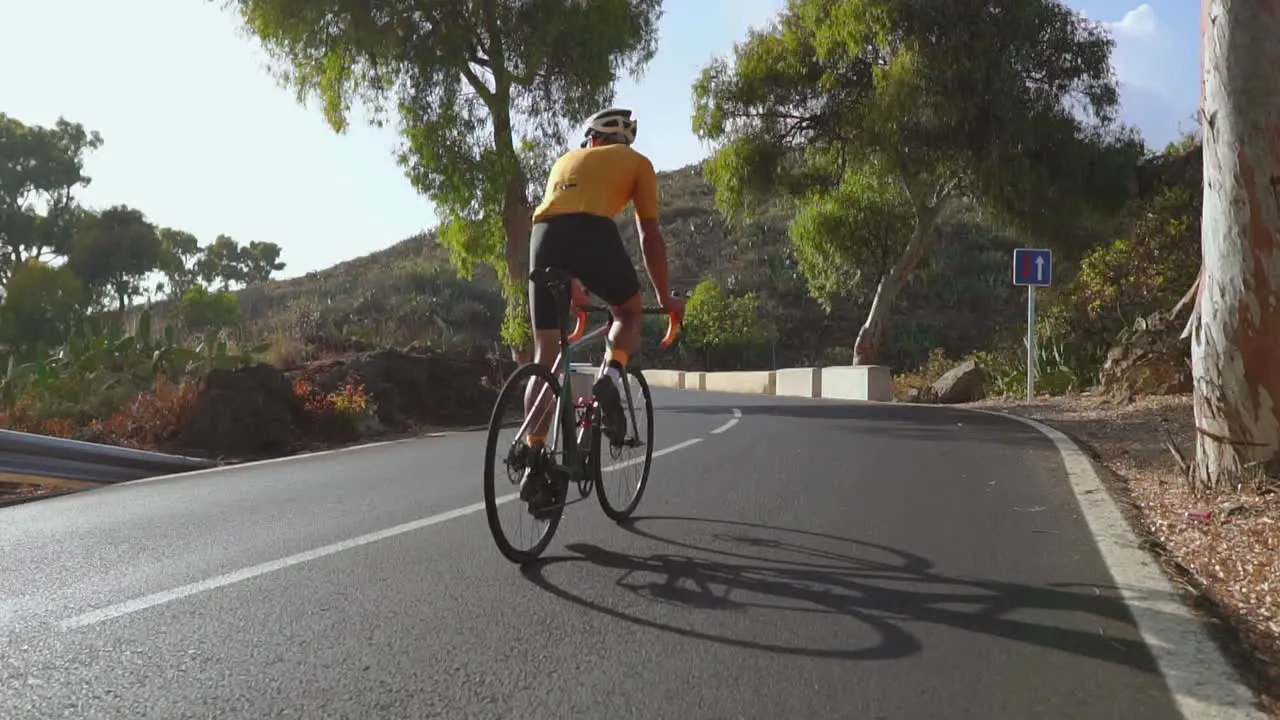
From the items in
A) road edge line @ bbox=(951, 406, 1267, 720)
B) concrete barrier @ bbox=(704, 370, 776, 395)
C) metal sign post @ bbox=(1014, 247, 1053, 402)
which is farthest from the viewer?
concrete barrier @ bbox=(704, 370, 776, 395)

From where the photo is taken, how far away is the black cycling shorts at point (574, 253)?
184 inches

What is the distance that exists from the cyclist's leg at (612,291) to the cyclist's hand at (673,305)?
0.17 metres

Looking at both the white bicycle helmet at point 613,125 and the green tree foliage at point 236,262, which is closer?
the white bicycle helmet at point 613,125

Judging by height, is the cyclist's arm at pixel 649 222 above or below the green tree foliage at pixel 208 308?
below

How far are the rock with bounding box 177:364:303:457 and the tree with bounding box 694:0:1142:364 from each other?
48.5 feet

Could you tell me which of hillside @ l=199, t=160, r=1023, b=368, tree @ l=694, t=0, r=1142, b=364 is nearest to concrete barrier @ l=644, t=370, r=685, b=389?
hillside @ l=199, t=160, r=1023, b=368

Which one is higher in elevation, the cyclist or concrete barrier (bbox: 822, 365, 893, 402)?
the cyclist

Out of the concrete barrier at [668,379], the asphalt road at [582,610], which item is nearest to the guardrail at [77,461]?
the asphalt road at [582,610]

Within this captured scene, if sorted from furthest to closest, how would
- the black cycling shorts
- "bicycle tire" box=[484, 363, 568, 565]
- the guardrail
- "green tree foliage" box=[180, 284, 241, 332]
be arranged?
"green tree foliage" box=[180, 284, 241, 332]
the guardrail
the black cycling shorts
"bicycle tire" box=[484, 363, 568, 565]

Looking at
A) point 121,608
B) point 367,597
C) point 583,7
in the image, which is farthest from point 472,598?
point 583,7

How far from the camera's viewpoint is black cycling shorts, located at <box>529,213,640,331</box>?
4.67 m

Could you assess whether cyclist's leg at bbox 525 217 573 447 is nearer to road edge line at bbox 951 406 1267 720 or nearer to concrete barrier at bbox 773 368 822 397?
road edge line at bbox 951 406 1267 720

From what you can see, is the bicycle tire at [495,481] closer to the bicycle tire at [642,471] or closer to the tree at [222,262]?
the bicycle tire at [642,471]

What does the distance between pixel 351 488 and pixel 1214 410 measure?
206 inches
